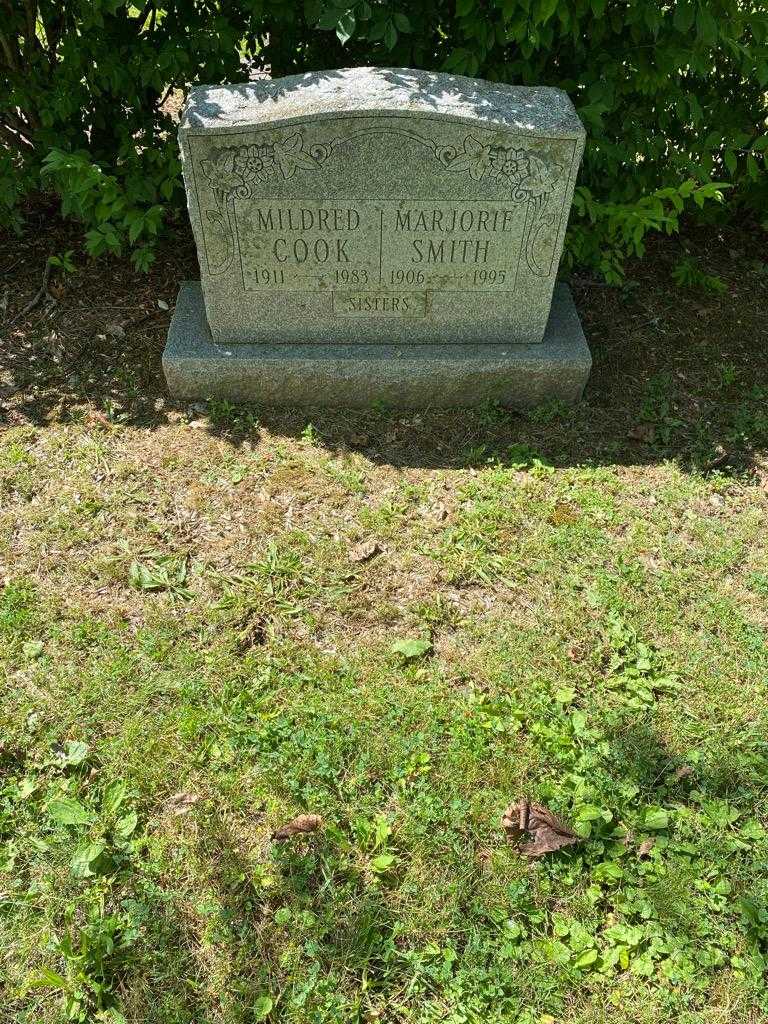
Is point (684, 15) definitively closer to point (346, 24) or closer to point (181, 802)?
point (346, 24)

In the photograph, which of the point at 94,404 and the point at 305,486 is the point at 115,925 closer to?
the point at 305,486

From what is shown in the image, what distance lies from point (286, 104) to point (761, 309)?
2.96 meters

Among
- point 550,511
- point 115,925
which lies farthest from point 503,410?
point 115,925

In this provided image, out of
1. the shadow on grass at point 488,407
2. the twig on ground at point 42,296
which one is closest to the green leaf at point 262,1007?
the shadow on grass at point 488,407

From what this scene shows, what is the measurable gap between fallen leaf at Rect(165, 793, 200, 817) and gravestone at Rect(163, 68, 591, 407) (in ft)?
6.52

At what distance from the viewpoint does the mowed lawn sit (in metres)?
2.29

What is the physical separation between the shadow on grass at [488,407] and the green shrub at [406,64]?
0.42m

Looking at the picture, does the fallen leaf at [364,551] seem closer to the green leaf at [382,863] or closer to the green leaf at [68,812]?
the green leaf at [382,863]

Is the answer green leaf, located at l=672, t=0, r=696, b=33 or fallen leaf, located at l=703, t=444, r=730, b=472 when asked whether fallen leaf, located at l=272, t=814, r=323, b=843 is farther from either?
green leaf, located at l=672, t=0, r=696, b=33

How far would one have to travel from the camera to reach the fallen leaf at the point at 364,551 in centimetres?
332

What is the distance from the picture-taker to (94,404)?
3977mm

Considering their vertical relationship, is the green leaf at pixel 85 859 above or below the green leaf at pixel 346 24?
below

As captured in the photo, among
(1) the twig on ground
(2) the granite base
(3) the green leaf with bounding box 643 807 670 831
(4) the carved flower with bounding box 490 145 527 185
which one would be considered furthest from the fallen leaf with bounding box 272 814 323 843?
(1) the twig on ground

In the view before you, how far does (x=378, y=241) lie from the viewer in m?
3.67
